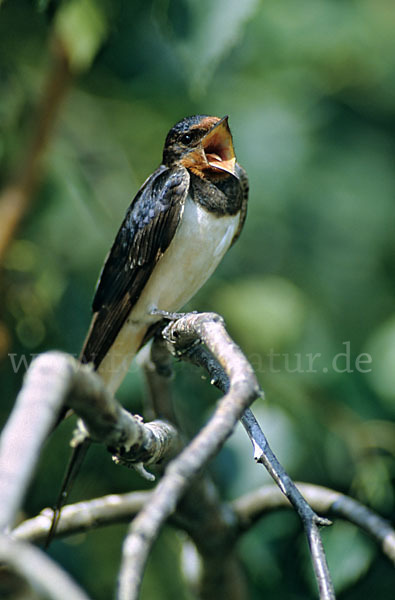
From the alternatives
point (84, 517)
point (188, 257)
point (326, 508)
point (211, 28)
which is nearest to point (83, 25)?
point (211, 28)

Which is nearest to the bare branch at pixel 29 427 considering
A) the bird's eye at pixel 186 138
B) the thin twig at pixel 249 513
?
the thin twig at pixel 249 513

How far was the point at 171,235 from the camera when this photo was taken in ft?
9.52

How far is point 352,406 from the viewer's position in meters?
3.32

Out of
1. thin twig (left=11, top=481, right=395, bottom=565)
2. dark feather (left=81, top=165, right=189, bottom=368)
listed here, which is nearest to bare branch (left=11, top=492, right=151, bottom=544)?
thin twig (left=11, top=481, right=395, bottom=565)

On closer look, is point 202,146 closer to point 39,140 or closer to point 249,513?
point 39,140

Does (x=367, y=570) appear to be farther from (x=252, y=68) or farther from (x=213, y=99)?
(x=252, y=68)

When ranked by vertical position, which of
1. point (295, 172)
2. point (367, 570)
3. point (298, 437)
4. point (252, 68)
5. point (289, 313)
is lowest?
point (367, 570)

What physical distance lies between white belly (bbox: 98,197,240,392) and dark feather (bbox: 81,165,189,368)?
0.22 ft

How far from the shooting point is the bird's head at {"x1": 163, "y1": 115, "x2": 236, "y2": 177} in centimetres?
302

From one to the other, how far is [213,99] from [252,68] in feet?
1.66

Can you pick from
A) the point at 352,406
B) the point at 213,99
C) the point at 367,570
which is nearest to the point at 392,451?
the point at 352,406

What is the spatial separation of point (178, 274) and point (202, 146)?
526mm

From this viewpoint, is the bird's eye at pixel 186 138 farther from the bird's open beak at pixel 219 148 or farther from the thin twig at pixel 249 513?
the thin twig at pixel 249 513

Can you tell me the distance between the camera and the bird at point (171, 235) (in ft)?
9.62
